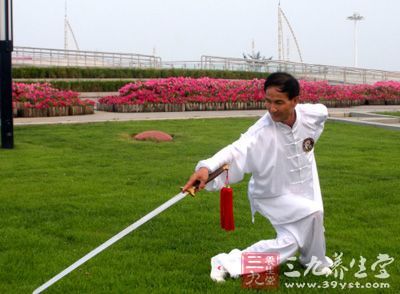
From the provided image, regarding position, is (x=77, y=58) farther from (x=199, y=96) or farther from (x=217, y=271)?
(x=217, y=271)

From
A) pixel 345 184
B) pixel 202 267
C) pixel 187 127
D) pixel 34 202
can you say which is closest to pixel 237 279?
pixel 202 267

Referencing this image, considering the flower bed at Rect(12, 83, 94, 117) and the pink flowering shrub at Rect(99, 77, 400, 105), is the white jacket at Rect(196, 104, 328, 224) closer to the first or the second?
the flower bed at Rect(12, 83, 94, 117)

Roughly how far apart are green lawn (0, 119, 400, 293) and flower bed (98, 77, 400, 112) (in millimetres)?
8376

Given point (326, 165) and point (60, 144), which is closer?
point (326, 165)

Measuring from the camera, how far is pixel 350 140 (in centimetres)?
1241

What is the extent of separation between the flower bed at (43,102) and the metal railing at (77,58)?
1465cm

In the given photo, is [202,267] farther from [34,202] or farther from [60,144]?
[60,144]

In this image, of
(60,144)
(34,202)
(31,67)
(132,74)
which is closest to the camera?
(34,202)

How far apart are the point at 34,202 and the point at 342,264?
3385 millimetres

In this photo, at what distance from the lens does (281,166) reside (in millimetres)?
4539

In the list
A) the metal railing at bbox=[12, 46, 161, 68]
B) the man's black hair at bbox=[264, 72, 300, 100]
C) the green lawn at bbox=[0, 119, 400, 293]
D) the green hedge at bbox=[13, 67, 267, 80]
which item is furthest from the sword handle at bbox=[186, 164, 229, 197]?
the metal railing at bbox=[12, 46, 161, 68]

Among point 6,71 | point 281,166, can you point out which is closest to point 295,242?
point 281,166

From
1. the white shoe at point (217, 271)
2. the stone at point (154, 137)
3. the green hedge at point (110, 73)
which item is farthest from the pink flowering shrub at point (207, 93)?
the white shoe at point (217, 271)

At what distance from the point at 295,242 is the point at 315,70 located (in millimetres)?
35108
